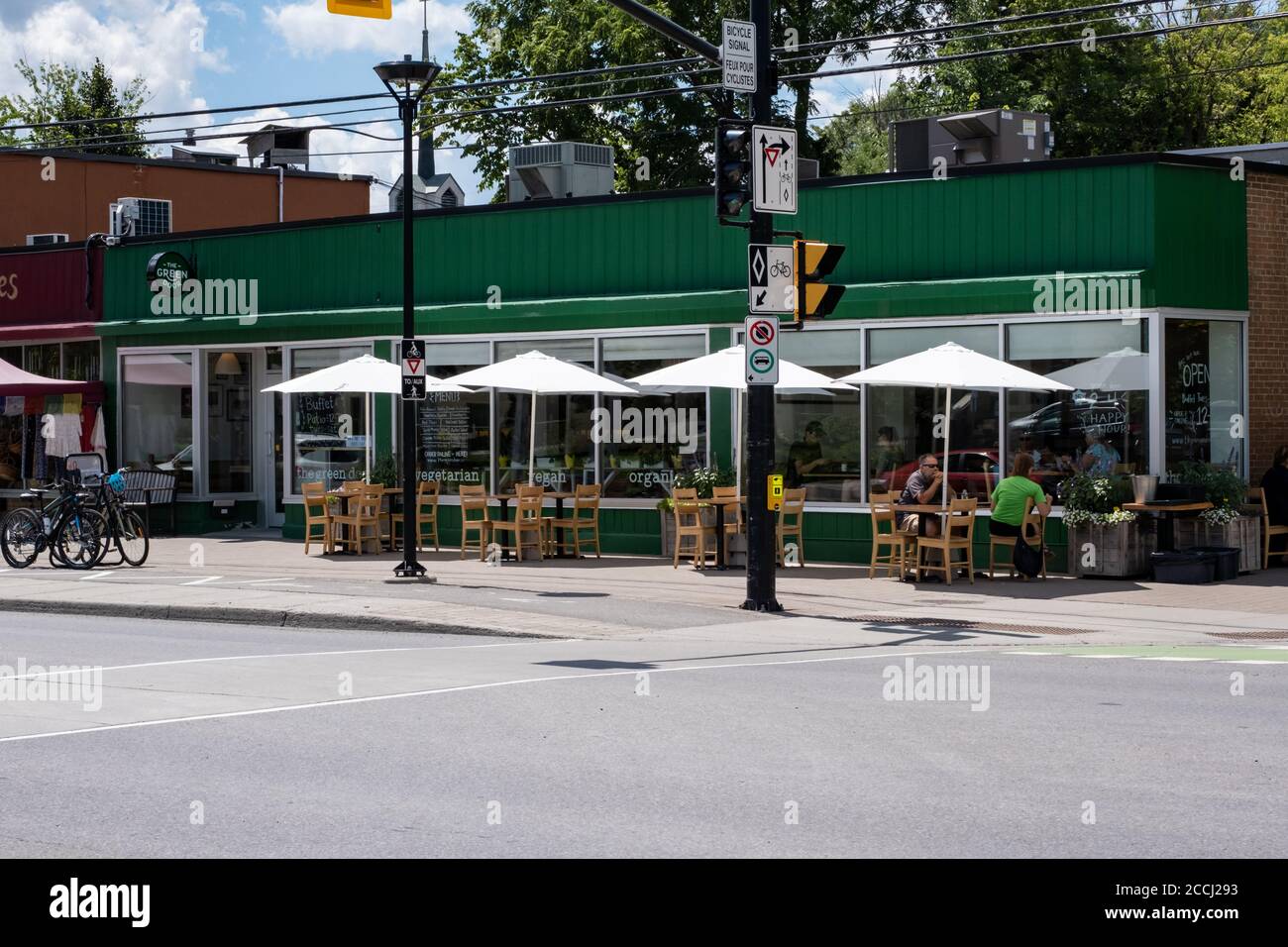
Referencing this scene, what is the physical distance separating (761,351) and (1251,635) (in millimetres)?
5374

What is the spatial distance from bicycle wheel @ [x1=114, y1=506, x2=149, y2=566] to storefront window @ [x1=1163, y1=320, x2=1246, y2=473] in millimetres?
13565

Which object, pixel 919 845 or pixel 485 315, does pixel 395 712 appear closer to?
pixel 919 845

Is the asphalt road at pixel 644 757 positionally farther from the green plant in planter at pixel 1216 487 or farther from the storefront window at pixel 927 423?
the storefront window at pixel 927 423

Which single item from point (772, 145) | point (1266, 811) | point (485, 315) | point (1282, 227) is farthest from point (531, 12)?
point (1266, 811)

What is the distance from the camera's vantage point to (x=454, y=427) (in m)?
25.7

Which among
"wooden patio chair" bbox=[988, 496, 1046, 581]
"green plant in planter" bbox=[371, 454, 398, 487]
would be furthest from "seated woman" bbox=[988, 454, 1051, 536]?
"green plant in planter" bbox=[371, 454, 398, 487]

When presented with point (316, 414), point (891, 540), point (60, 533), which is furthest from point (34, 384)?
point (891, 540)

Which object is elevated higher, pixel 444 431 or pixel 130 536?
pixel 444 431

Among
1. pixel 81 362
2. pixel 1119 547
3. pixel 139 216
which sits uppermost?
pixel 139 216

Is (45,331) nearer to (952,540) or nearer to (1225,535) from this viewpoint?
(952,540)

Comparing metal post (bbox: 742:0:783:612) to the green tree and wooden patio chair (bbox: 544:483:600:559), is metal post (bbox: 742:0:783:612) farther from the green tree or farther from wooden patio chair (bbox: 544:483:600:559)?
the green tree

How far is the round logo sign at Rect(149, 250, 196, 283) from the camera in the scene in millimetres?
28688

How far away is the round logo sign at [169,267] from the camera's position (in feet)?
94.1

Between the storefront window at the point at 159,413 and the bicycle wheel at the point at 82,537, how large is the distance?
6715mm
